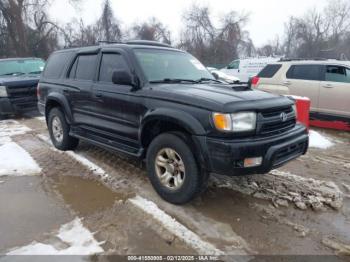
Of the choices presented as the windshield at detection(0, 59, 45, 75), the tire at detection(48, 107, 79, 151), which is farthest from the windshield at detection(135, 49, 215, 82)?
the windshield at detection(0, 59, 45, 75)

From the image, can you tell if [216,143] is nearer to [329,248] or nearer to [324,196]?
[329,248]

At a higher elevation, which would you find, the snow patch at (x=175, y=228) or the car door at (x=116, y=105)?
the car door at (x=116, y=105)

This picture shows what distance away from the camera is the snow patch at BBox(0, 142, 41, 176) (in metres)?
5.03

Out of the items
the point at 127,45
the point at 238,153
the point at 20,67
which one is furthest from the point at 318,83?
the point at 20,67

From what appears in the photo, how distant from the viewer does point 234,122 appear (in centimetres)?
326

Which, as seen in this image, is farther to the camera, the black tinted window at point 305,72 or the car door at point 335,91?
the black tinted window at point 305,72

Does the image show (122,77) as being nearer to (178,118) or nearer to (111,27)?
(178,118)

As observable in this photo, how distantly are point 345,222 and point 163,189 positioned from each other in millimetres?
2049

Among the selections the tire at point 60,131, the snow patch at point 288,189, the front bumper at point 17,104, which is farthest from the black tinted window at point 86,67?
the front bumper at point 17,104

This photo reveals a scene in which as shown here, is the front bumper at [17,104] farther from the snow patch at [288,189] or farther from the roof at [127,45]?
the snow patch at [288,189]

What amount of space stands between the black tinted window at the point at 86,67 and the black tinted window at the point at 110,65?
0.82 ft

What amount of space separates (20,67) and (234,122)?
9.21 meters

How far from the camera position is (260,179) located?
15.0ft

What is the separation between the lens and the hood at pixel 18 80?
9.27 metres
